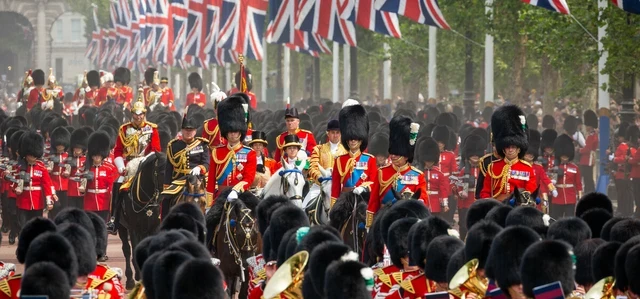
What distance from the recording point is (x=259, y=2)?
120 feet

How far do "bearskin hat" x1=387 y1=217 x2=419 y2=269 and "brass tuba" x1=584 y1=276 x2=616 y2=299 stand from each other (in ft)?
5.59

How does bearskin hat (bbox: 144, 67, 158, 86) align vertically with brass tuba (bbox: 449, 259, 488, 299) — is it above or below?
above

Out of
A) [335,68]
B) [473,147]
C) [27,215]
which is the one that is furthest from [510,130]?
[335,68]

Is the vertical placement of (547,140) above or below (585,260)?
above

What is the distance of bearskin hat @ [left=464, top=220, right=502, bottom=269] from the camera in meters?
9.92

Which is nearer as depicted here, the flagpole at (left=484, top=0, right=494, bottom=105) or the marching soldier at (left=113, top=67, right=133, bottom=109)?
the flagpole at (left=484, top=0, right=494, bottom=105)

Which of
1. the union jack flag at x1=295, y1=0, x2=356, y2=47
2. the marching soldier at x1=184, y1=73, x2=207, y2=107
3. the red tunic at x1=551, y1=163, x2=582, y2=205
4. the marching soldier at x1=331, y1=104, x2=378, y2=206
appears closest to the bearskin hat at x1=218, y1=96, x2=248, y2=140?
the marching soldier at x1=331, y1=104, x2=378, y2=206

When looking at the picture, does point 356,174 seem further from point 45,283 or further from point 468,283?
point 45,283

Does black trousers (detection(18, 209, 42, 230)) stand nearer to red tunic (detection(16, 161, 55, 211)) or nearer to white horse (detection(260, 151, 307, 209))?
red tunic (detection(16, 161, 55, 211))

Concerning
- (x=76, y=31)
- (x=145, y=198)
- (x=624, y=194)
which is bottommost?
(x=624, y=194)

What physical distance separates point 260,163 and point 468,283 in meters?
7.23

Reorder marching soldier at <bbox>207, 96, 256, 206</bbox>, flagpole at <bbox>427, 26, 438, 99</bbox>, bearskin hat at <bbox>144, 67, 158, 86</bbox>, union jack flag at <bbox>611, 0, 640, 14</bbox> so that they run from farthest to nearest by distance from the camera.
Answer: flagpole at <bbox>427, 26, 438, 99</bbox>
bearskin hat at <bbox>144, 67, 158, 86</bbox>
union jack flag at <bbox>611, 0, 640, 14</bbox>
marching soldier at <bbox>207, 96, 256, 206</bbox>

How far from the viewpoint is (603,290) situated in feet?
31.1

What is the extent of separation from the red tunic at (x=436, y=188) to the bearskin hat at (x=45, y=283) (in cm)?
1296
